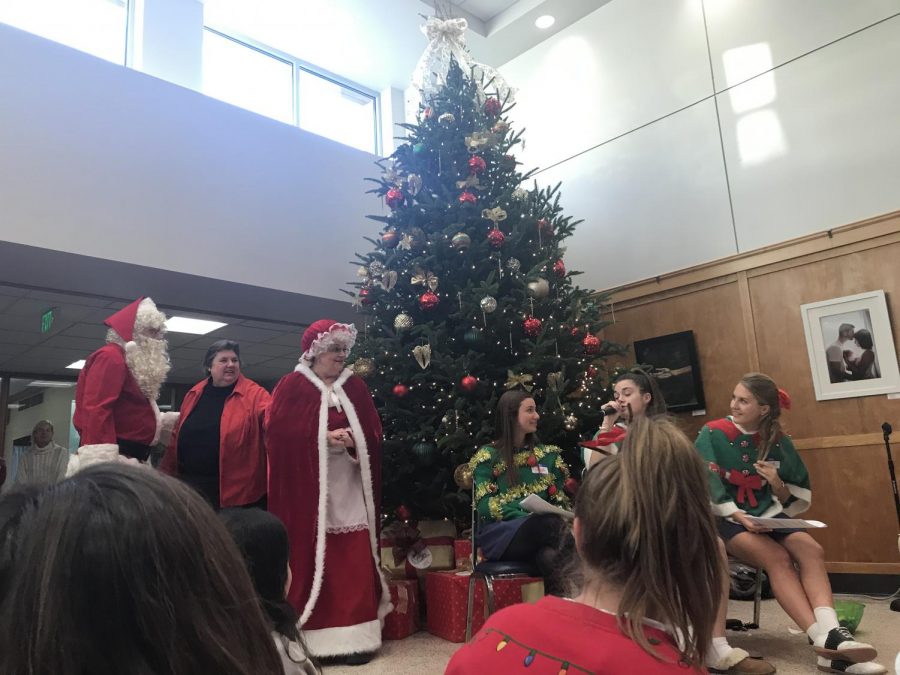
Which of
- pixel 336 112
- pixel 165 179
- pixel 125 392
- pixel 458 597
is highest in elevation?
pixel 336 112

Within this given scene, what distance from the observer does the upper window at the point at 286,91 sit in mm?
5746

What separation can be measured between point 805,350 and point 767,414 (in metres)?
1.93

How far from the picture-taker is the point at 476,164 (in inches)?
170

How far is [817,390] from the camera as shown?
4.46 m

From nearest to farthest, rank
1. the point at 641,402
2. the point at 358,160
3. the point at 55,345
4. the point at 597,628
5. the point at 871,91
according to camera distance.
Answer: the point at 597,628, the point at 641,402, the point at 871,91, the point at 358,160, the point at 55,345

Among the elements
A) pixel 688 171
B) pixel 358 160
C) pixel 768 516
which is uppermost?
pixel 358 160

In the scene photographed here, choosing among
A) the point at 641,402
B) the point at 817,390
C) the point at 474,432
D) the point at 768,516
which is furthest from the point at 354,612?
the point at 817,390

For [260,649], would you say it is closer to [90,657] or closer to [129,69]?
[90,657]

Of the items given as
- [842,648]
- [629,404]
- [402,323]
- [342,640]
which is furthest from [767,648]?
[402,323]

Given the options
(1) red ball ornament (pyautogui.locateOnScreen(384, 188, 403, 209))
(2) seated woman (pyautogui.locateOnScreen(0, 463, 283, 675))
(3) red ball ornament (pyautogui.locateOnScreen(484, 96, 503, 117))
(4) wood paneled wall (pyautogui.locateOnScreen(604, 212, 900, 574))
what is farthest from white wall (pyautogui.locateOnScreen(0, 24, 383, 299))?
(2) seated woman (pyautogui.locateOnScreen(0, 463, 283, 675))

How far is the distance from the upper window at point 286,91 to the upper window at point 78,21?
72 cm

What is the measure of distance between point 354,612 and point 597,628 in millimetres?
2352

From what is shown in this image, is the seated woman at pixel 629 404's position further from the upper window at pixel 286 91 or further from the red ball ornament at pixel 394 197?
the upper window at pixel 286 91

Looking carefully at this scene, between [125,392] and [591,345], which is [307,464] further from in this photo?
[591,345]
